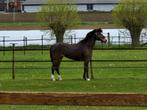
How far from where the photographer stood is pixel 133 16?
54406 millimetres

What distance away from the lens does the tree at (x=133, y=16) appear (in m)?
52.8

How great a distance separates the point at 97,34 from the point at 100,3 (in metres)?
106

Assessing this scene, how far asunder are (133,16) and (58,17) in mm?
7970

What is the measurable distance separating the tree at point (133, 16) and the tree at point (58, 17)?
4844mm

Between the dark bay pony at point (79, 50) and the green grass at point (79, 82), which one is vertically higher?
the dark bay pony at point (79, 50)

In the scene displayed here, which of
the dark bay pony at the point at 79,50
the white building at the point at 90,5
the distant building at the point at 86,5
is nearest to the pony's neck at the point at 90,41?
the dark bay pony at the point at 79,50

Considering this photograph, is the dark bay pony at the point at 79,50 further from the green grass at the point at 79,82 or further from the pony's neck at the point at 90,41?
the green grass at the point at 79,82

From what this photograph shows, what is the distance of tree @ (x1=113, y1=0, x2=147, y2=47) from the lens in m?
52.8

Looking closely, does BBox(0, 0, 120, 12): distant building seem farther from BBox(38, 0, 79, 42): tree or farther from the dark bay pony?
the dark bay pony

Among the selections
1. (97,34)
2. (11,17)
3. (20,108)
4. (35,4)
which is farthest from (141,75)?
(35,4)

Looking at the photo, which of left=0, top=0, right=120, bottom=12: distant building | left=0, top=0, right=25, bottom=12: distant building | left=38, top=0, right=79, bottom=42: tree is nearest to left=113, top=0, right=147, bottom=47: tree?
left=38, top=0, right=79, bottom=42: tree

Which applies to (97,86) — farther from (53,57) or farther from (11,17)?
(11,17)

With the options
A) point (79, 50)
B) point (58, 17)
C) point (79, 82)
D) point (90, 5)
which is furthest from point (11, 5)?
point (79, 82)

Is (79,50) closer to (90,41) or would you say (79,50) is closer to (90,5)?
(90,41)
